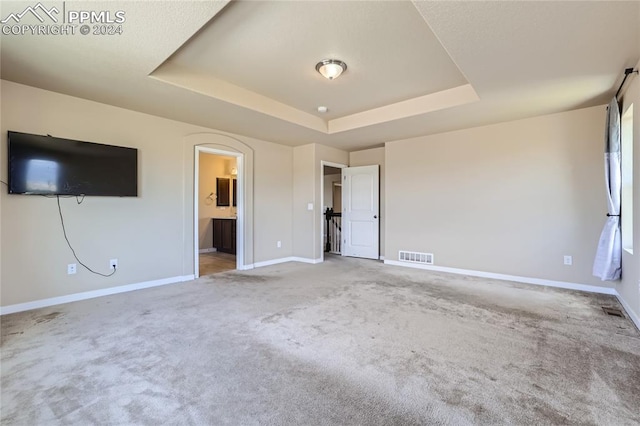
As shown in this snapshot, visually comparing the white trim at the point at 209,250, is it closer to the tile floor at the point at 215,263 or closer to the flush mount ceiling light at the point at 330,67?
the tile floor at the point at 215,263

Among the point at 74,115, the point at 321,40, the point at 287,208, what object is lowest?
the point at 287,208

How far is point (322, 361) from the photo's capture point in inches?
81.9

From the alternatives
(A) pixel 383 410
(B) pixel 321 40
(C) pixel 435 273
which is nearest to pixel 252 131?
(B) pixel 321 40

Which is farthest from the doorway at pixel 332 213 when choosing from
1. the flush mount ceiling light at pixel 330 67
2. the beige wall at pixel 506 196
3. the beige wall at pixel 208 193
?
the flush mount ceiling light at pixel 330 67

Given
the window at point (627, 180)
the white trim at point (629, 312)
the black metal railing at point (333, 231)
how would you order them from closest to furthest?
the white trim at point (629, 312)
the window at point (627, 180)
the black metal railing at point (333, 231)

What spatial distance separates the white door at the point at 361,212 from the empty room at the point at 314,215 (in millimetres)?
575

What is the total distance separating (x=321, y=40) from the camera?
259cm

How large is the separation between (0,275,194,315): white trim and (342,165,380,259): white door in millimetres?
3456

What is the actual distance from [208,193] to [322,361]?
21.0 feet

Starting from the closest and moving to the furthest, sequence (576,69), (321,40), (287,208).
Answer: (321,40)
(576,69)
(287,208)

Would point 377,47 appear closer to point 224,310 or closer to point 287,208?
point 224,310

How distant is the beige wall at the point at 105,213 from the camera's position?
3117 millimetres

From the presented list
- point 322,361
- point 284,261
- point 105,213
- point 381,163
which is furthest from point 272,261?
point 322,361

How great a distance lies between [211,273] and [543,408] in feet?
14.9
